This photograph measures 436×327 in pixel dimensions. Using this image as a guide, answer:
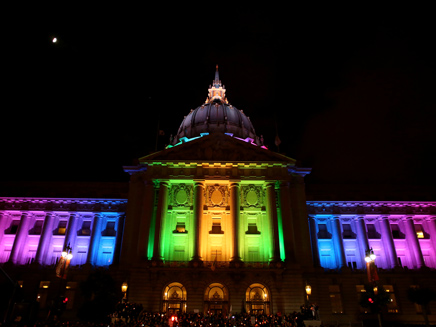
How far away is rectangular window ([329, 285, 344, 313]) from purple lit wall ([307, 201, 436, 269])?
4398 millimetres

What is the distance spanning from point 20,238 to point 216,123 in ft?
143

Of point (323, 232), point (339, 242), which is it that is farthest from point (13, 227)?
point (339, 242)

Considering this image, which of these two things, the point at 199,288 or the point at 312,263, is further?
the point at 312,263

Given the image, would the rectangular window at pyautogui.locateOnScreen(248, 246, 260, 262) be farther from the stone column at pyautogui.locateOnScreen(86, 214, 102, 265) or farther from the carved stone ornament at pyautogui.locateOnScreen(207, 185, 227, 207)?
the stone column at pyautogui.locateOnScreen(86, 214, 102, 265)

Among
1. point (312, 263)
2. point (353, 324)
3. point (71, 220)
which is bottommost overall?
point (353, 324)

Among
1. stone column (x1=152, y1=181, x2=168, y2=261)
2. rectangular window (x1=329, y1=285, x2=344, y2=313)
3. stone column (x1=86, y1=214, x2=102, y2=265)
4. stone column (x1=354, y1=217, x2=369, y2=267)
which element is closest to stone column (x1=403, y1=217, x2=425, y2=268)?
stone column (x1=354, y1=217, x2=369, y2=267)

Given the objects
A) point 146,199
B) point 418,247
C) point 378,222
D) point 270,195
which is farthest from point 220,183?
point 418,247

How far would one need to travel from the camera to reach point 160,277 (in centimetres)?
3891

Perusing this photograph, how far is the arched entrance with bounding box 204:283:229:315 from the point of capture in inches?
1495

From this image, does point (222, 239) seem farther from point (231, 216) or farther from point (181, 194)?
point (181, 194)

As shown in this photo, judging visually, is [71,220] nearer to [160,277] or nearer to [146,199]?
[146,199]

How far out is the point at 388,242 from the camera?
4797 centimetres

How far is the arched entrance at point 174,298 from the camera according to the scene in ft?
126

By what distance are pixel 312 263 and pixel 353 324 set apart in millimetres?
8018
